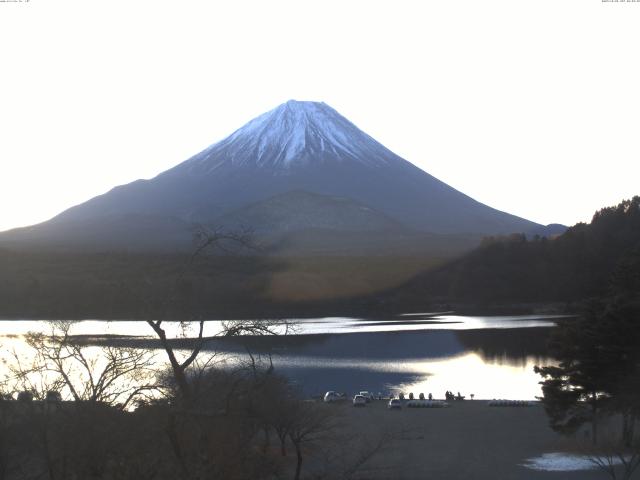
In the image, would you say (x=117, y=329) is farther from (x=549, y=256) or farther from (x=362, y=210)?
(x=362, y=210)

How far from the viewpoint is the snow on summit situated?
112 m

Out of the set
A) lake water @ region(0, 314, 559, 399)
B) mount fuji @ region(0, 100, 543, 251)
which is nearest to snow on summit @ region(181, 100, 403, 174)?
mount fuji @ region(0, 100, 543, 251)

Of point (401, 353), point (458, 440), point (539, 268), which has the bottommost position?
point (458, 440)

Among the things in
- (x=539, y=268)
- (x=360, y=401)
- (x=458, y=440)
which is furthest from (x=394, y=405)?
(x=539, y=268)

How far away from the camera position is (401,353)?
29.5 m

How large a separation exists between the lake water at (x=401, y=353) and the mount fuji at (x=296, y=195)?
39.2 m

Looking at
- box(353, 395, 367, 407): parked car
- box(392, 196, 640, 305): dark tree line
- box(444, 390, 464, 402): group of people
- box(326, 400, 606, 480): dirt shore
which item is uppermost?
box(392, 196, 640, 305): dark tree line

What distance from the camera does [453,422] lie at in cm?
1592

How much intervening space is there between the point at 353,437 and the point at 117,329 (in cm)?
1937

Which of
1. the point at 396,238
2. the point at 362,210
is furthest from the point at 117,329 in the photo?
the point at 362,210

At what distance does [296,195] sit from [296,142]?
17.5m

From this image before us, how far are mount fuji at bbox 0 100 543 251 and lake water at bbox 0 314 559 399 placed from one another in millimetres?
39218

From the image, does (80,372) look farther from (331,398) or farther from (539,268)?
(539,268)

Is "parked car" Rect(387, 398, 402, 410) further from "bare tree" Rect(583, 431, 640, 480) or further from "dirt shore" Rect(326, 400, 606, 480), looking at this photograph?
"bare tree" Rect(583, 431, 640, 480)
